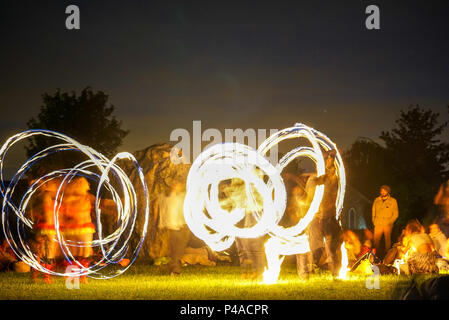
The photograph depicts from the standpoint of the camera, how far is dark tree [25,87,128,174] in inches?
1495

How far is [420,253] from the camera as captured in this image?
14328mm

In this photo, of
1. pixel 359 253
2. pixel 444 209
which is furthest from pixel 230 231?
pixel 444 209

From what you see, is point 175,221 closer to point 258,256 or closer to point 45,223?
point 258,256

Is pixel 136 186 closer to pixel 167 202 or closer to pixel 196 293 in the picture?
pixel 167 202

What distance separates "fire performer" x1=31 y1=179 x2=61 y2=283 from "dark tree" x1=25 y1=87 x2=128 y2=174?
21699 millimetres

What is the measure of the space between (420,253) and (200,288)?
5.05 metres

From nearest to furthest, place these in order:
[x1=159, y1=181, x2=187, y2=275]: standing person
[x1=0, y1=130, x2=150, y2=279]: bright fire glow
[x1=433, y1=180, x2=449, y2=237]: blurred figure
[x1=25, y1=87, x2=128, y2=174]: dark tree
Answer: [x1=0, y1=130, x2=150, y2=279]: bright fire glow < [x1=159, y1=181, x2=187, y2=275]: standing person < [x1=433, y1=180, x2=449, y2=237]: blurred figure < [x1=25, y1=87, x2=128, y2=174]: dark tree

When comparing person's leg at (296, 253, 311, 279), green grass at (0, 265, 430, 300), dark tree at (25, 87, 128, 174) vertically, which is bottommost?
green grass at (0, 265, 430, 300)

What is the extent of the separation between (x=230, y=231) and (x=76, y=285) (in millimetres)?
3048

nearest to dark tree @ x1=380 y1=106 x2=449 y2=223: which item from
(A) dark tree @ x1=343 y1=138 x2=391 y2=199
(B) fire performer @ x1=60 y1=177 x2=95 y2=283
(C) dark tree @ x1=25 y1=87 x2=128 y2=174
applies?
(A) dark tree @ x1=343 y1=138 x2=391 y2=199

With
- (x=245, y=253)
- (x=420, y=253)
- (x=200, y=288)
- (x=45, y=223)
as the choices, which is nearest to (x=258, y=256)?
(x=245, y=253)

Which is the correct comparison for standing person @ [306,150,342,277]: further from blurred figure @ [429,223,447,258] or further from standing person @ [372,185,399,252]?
standing person @ [372,185,399,252]

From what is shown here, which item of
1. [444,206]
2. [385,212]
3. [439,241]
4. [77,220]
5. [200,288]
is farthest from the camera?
[385,212]

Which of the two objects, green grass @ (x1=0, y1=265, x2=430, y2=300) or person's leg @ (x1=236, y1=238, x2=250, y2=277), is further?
person's leg @ (x1=236, y1=238, x2=250, y2=277)
